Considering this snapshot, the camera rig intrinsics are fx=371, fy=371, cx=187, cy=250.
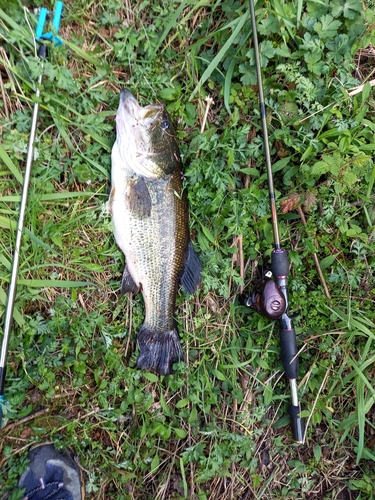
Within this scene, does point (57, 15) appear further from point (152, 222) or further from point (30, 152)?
point (152, 222)

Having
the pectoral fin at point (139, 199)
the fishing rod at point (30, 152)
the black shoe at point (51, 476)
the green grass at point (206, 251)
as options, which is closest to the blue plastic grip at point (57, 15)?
the fishing rod at point (30, 152)

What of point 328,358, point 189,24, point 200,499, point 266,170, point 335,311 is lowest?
point 200,499

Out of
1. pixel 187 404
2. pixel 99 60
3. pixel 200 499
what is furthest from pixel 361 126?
pixel 200 499

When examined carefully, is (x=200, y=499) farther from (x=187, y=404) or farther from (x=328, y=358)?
(x=328, y=358)

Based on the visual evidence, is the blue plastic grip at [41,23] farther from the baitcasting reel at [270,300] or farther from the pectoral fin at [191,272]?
the baitcasting reel at [270,300]

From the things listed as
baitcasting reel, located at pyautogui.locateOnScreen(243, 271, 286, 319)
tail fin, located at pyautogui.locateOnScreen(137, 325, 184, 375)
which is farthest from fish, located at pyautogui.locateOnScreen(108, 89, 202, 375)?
baitcasting reel, located at pyautogui.locateOnScreen(243, 271, 286, 319)

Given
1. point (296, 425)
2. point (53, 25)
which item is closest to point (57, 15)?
point (53, 25)
